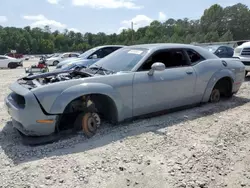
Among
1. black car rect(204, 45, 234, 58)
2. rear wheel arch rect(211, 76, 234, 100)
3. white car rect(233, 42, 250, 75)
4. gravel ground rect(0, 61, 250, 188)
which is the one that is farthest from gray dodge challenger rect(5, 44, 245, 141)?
black car rect(204, 45, 234, 58)

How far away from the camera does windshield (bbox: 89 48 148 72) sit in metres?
4.47

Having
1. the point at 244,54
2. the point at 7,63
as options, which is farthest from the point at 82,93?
the point at 7,63

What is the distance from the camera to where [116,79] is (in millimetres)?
4066

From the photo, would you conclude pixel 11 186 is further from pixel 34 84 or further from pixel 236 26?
pixel 236 26

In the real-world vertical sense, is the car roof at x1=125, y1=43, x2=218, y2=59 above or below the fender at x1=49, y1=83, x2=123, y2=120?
above

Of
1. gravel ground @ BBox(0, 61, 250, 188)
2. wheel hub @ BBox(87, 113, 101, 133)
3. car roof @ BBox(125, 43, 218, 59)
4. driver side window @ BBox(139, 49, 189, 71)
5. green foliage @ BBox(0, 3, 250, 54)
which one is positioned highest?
green foliage @ BBox(0, 3, 250, 54)

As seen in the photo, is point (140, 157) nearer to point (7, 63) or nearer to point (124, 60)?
point (124, 60)

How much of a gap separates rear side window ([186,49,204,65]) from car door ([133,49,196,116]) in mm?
145

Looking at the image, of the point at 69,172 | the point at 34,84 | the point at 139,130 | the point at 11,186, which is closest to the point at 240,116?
the point at 139,130

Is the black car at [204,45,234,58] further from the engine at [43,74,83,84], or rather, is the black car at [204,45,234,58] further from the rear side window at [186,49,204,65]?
the engine at [43,74,83,84]

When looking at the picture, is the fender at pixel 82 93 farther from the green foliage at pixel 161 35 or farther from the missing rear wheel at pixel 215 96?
the green foliage at pixel 161 35

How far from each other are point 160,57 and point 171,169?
2.40m

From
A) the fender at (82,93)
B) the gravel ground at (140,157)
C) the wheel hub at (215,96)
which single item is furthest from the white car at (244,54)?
the fender at (82,93)

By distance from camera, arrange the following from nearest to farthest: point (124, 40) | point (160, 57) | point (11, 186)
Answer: point (11, 186), point (160, 57), point (124, 40)
